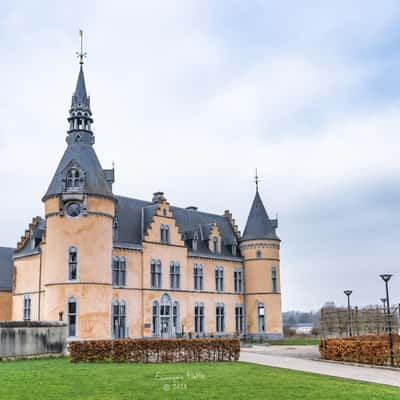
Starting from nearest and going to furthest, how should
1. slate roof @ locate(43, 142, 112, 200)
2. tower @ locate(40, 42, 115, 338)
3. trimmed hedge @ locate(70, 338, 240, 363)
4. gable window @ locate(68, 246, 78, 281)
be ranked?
trimmed hedge @ locate(70, 338, 240, 363)
tower @ locate(40, 42, 115, 338)
gable window @ locate(68, 246, 78, 281)
slate roof @ locate(43, 142, 112, 200)

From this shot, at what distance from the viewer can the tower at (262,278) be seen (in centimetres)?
5300

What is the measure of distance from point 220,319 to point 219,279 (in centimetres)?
369

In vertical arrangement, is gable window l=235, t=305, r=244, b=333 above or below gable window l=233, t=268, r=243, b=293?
below

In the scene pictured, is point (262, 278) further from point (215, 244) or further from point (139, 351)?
point (139, 351)

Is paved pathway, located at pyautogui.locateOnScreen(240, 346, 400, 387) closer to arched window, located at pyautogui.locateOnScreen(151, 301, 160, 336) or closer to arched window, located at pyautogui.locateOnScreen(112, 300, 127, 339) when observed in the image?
arched window, located at pyautogui.locateOnScreen(112, 300, 127, 339)

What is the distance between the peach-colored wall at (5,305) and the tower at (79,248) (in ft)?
33.4

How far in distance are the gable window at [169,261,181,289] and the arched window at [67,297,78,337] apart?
10.7m

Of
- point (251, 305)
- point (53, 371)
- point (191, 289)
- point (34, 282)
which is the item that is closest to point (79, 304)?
point (34, 282)

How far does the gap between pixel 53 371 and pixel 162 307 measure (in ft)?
80.4

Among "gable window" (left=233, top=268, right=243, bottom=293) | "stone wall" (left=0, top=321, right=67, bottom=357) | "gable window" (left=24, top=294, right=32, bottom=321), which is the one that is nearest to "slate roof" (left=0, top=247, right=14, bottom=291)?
"gable window" (left=24, top=294, right=32, bottom=321)

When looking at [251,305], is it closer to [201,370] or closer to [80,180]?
[80,180]

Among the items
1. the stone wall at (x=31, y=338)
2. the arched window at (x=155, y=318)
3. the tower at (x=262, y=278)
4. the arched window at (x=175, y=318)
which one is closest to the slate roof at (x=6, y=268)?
the arched window at (x=155, y=318)

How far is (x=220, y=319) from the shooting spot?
5156 cm

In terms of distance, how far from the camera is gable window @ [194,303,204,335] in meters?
48.8
